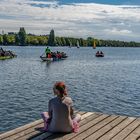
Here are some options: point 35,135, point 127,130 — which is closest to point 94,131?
point 127,130

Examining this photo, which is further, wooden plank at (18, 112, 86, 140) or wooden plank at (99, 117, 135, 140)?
wooden plank at (99, 117, 135, 140)

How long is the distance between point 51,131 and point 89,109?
16058 millimetres

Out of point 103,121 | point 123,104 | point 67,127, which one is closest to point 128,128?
point 103,121

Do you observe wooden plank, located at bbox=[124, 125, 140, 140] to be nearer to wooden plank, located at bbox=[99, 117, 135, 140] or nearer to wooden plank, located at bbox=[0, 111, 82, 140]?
wooden plank, located at bbox=[99, 117, 135, 140]

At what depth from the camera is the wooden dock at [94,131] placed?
12750 mm

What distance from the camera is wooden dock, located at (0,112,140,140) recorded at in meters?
12.8

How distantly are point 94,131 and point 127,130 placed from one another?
3.97 ft

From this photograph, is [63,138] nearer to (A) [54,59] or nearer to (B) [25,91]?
(B) [25,91]

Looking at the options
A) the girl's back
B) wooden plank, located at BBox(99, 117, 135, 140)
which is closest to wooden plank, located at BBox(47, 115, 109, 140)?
the girl's back

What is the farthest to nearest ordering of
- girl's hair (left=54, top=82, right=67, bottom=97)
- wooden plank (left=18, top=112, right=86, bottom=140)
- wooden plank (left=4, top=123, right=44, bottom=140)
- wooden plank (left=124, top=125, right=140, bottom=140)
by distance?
wooden plank (left=124, top=125, right=140, bottom=140)
wooden plank (left=18, top=112, right=86, bottom=140)
wooden plank (left=4, top=123, right=44, bottom=140)
girl's hair (left=54, top=82, right=67, bottom=97)

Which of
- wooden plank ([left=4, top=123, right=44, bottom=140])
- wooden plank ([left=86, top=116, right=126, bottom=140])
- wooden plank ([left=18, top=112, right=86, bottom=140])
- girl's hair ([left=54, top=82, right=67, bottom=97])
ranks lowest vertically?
wooden plank ([left=86, top=116, right=126, bottom=140])

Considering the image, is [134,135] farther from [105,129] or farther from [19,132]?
[19,132]

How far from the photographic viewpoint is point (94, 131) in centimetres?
1349

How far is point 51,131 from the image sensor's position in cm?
1328
